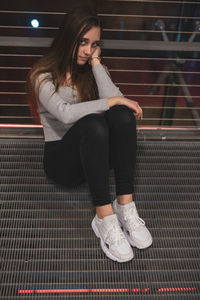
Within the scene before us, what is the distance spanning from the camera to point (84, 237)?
1272mm

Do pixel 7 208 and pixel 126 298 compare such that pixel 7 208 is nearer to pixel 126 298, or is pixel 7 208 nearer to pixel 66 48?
pixel 126 298

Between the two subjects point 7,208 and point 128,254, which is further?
point 7,208

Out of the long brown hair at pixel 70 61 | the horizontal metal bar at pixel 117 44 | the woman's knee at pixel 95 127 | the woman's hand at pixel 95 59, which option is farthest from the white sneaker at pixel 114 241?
the horizontal metal bar at pixel 117 44

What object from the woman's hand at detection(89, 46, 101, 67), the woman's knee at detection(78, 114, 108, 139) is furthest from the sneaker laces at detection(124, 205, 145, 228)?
the woman's hand at detection(89, 46, 101, 67)

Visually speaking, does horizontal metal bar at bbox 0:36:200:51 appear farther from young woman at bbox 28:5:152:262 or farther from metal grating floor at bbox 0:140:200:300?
metal grating floor at bbox 0:140:200:300

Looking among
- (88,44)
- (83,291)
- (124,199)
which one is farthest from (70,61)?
(83,291)

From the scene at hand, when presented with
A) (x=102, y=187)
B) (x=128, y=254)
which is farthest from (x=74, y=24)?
(x=128, y=254)

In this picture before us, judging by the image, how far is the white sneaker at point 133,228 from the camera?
1.21m

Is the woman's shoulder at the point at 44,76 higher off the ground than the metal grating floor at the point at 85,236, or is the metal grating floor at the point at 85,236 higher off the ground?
the woman's shoulder at the point at 44,76

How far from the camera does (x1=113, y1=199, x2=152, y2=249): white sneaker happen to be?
1211mm

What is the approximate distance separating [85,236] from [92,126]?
0.51 m

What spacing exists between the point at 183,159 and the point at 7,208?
3.18 ft

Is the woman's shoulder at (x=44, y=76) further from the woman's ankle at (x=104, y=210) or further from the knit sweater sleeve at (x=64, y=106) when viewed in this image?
the woman's ankle at (x=104, y=210)

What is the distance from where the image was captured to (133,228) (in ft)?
4.00
